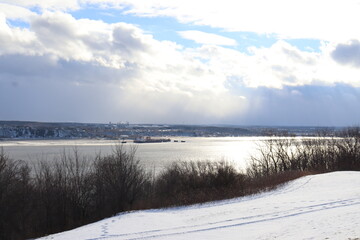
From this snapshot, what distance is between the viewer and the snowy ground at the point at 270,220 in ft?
34.4

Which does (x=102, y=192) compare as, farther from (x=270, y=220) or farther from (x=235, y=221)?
(x=270, y=220)

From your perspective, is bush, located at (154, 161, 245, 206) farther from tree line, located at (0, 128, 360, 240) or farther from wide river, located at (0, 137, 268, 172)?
wide river, located at (0, 137, 268, 172)

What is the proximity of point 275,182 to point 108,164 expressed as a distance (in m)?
16.1

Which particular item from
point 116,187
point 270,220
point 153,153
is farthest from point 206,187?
point 153,153

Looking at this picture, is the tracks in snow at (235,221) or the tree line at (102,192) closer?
the tracks in snow at (235,221)

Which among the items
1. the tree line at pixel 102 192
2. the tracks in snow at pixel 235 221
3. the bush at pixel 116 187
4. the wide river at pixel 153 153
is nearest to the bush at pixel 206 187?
the tree line at pixel 102 192

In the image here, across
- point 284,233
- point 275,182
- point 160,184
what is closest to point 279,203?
point 284,233

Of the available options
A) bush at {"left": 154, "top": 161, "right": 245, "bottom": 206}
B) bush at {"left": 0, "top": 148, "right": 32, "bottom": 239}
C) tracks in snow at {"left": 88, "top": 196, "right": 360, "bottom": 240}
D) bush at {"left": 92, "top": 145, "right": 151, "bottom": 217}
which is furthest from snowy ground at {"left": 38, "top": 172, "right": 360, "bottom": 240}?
bush at {"left": 0, "top": 148, "right": 32, "bottom": 239}

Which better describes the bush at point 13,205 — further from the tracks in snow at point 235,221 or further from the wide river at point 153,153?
the wide river at point 153,153

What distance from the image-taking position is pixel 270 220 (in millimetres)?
12359

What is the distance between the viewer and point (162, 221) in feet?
52.5

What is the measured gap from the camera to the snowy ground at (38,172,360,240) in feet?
34.4

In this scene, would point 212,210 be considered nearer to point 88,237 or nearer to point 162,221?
point 162,221

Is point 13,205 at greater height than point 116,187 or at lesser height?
lesser
